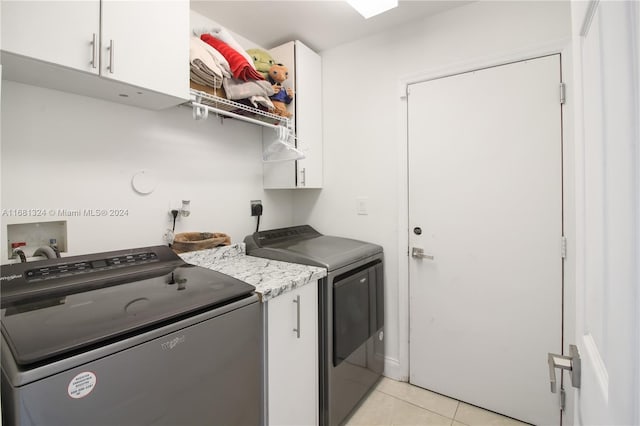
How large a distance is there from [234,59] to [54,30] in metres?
0.82

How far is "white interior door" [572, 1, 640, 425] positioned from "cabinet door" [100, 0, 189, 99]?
4.76 ft

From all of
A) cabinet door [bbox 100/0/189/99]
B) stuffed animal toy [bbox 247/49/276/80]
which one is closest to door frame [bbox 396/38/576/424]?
stuffed animal toy [bbox 247/49/276/80]

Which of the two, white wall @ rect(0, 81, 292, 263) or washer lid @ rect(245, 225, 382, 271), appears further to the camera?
washer lid @ rect(245, 225, 382, 271)

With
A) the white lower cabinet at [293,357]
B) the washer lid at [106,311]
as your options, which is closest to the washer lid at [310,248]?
the white lower cabinet at [293,357]

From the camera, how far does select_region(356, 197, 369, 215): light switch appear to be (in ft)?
7.52

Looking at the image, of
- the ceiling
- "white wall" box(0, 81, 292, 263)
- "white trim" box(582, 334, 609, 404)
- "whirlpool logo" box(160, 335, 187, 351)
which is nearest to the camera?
"white trim" box(582, 334, 609, 404)

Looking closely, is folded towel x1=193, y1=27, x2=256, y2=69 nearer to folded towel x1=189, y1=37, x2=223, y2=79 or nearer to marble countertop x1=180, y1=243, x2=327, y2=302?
folded towel x1=189, y1=37, x2=223, y2=79

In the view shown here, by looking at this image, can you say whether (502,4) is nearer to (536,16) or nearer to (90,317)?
(536,16)

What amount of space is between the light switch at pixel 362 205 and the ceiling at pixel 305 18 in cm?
123

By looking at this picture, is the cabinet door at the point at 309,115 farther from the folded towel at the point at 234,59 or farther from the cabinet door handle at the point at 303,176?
the folded towel at the point at 234,59

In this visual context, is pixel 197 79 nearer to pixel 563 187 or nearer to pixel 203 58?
pixel 203 58

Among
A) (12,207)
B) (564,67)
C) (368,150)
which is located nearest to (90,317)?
(12,207)

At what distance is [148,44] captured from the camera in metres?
1.28

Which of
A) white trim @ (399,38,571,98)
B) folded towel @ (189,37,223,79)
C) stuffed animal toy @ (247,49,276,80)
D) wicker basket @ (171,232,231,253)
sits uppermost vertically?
stuffed animal toy @ (247,49,276,80)
